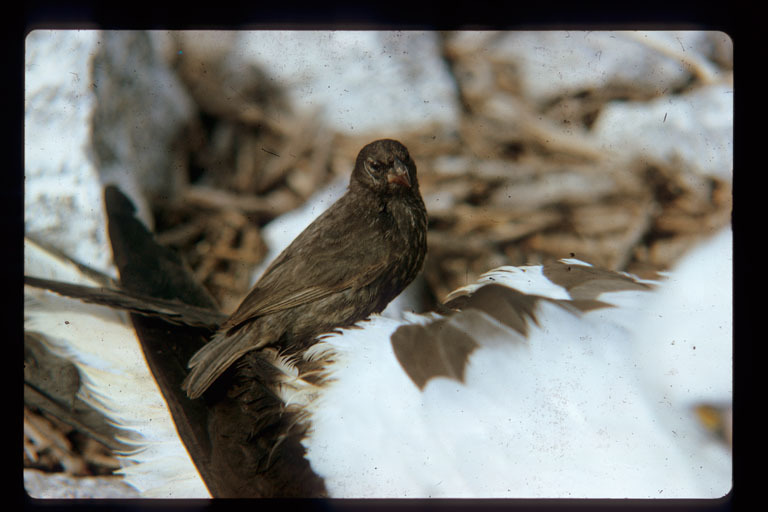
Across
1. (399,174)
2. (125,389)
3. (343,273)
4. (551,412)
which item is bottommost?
(551,412)

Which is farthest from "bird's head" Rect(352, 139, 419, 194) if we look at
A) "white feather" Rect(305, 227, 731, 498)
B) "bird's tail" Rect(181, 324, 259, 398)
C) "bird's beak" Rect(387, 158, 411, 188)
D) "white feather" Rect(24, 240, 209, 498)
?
"white feather" Rect(24, 240, 209, 498)

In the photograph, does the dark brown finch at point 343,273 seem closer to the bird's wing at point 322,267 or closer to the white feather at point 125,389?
the bird's wing at point 322,267

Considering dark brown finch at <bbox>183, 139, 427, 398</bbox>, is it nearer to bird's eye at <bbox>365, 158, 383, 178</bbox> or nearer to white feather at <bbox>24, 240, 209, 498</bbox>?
bird's eye at <bbox>365, 158, 383, 178</bbox>

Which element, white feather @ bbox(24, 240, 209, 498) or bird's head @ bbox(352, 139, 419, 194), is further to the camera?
white feather @ bbox(24, 240, 209, 498)

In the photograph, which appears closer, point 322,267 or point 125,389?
point 322,267

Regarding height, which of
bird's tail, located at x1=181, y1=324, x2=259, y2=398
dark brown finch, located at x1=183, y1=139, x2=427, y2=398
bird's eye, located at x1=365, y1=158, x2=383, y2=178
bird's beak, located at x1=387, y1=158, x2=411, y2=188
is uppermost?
bird's eye, located at x1=365, y1=158, x2=383, y2=178

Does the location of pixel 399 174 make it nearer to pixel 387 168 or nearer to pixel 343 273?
pixel 387 168

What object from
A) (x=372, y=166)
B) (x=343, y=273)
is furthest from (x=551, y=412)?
(x=372, y=166)
